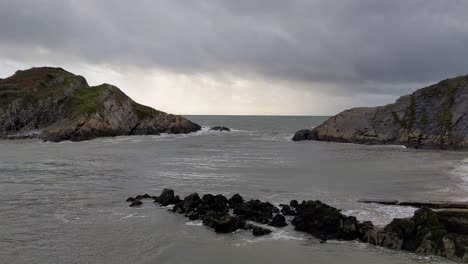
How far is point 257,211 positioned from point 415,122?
218 feet

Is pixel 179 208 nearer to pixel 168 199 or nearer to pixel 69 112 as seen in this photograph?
pixel 168 199

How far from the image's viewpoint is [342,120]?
308 feet

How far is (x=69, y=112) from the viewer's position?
329 ft

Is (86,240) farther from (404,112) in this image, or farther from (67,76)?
(67,76)

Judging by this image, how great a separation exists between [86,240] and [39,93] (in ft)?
329

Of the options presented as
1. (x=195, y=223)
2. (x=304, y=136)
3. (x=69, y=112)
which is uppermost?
(x=69, y=112)

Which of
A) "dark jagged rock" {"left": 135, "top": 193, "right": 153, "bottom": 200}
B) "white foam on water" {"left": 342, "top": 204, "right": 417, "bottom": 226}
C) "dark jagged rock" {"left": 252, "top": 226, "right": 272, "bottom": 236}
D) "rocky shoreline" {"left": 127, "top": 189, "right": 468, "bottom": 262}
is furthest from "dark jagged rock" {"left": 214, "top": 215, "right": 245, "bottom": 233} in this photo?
"dark jagged rock" {"left": 135, "top": 193, "right": 153, "bottom": 200}

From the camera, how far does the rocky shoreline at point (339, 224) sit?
18641 mm

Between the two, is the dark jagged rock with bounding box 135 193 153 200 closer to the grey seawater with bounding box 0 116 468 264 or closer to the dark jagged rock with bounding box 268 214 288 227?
the grey seawater with bounding box 0 116 468 264

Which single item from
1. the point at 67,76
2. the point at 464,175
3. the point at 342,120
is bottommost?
the point at 464,175

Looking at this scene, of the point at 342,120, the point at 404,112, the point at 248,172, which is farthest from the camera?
the point at 342,120

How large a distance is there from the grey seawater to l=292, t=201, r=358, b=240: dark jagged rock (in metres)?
0.66

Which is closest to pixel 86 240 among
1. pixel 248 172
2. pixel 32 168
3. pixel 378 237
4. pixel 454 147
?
pixel 378 237

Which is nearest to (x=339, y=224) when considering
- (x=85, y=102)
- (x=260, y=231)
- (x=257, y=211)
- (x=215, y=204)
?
(x=260, y=231)
